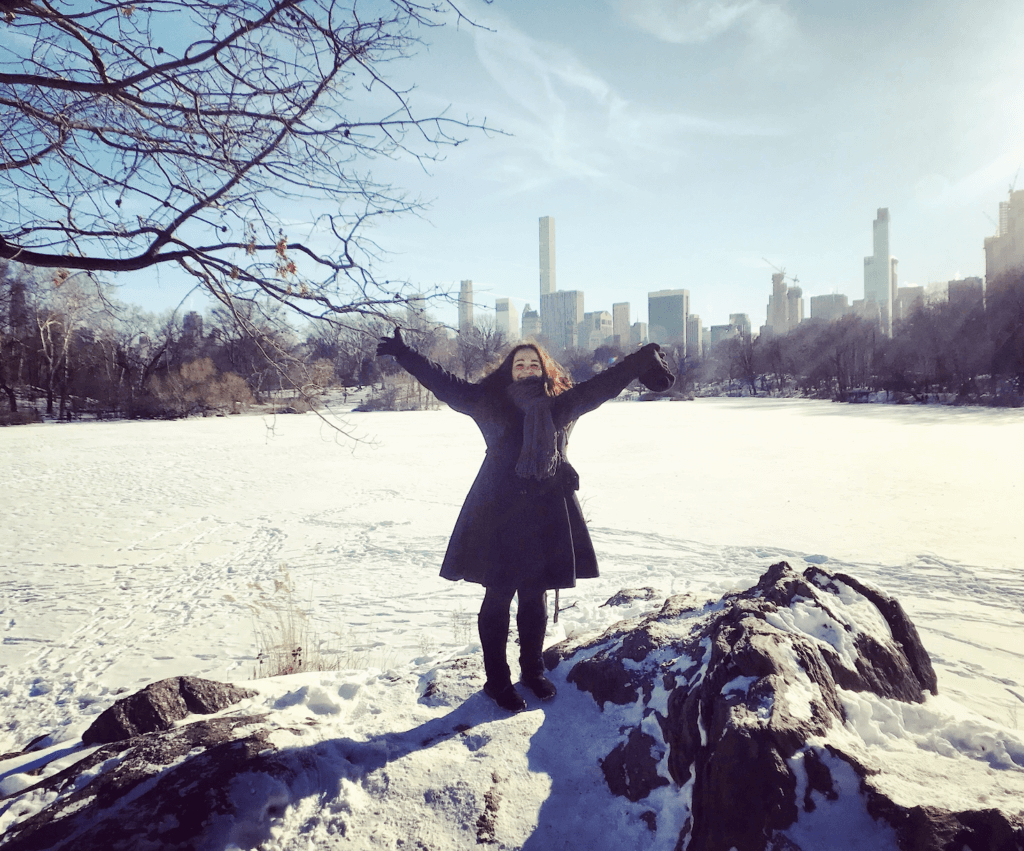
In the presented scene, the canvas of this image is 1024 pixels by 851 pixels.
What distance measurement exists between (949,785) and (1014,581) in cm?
545

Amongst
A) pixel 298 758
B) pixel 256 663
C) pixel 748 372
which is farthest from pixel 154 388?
pixel 748 372

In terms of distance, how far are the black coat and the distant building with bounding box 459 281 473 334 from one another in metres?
0.47

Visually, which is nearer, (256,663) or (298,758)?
(298,758)

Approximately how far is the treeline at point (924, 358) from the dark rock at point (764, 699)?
3518 centimetres

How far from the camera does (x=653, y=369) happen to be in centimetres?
269

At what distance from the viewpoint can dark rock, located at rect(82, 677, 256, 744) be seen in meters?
2.58

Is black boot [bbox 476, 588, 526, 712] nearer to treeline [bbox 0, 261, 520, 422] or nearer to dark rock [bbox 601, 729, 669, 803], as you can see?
dark rock [bbox 601, 729, 669, 803]

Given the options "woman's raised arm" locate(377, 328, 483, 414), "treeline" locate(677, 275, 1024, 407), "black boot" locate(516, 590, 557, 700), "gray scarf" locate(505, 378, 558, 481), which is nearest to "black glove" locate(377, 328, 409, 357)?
"woman's raised arm" locate(377, 328, 483, 414)

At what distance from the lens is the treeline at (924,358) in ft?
105

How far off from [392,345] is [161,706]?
208cm

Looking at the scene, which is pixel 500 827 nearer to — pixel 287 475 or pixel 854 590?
pixel 854 590

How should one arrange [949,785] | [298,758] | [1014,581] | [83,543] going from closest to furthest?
[949,785] → [298,758] → [1014,581] → [83,543]

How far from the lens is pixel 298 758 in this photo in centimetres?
209

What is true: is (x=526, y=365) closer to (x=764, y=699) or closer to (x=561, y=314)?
(x=764, y=699)
